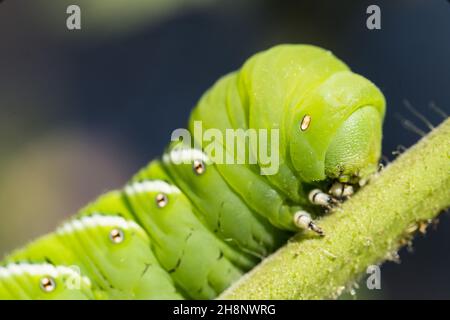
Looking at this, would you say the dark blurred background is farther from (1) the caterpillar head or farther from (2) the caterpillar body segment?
(1) the caterpillar head

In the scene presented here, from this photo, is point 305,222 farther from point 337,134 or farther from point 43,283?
point 43,283

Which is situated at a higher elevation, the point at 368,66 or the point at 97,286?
the point at 368,66

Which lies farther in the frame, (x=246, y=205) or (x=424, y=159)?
(x=246, y=205)

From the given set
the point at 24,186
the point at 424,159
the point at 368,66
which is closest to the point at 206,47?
the point at 368,66

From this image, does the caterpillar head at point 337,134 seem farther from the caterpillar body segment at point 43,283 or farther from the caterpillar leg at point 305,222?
the caterpillar body segment at point 43,283

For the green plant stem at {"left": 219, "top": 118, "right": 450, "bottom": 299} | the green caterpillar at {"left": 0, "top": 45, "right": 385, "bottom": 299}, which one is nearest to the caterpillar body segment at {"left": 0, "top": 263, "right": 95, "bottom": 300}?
the green caterpillar at {"left": 0, "top": 45, "right": 385, "bottom": 299}
